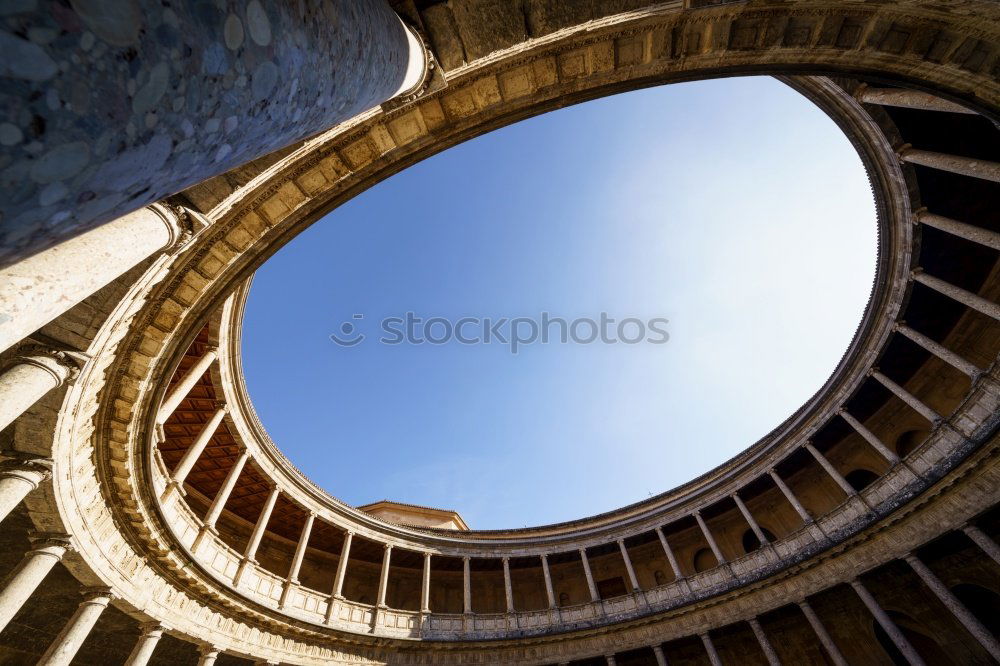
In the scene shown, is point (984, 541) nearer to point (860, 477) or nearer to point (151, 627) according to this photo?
point (860, 477)

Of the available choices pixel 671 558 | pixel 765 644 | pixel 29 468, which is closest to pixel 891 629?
pixel 765 644

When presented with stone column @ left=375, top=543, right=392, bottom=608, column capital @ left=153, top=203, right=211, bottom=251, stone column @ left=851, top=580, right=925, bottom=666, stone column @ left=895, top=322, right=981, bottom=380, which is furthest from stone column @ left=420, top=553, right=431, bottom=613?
stone column @ left=895, top=322, right=981, bottom=380

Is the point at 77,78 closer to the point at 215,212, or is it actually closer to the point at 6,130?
the point at 6,130

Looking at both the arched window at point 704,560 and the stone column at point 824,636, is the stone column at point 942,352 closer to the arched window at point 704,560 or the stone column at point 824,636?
the stone column at point 824,636

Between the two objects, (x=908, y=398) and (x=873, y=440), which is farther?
(x=873, y=440)

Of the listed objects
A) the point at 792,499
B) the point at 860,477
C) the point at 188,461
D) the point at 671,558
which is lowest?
the point at 671,558

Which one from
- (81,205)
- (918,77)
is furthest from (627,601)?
(81,205)

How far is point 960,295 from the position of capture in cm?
1286

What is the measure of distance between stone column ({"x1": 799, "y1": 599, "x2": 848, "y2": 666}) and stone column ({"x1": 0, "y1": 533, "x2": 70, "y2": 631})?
715 inches

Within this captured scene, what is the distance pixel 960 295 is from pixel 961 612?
8255 millimetres

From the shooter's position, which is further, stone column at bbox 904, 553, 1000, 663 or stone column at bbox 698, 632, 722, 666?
stone column at bbox 698, 632, 722, 666

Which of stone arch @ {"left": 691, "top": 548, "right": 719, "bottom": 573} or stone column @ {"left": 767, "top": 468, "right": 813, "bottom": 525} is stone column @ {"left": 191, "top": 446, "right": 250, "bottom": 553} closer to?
stone arch @ {"left": 691, "top": 548, "right": 719, "bottom": 573}

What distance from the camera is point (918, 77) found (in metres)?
7.31

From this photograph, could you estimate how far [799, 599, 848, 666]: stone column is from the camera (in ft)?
42.1
